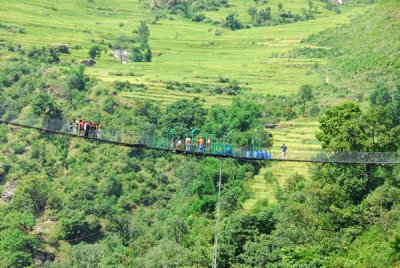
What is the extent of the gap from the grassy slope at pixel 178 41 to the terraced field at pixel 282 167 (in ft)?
41.8

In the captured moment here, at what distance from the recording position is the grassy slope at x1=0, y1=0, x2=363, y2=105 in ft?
266

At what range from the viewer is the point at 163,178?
66562 mm

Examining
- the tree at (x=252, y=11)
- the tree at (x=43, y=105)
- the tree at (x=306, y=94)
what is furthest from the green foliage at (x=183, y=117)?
the tree at (x=252, y=11)

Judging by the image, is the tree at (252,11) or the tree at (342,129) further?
the tree at (252,11)

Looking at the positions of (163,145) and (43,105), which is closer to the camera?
(163,145)

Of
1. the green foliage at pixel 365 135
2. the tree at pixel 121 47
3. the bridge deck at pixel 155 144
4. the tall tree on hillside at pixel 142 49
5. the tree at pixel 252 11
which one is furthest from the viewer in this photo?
the tree at pixel 252 11

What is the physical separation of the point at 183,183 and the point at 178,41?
36.1 m

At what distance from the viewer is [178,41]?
97312 mm

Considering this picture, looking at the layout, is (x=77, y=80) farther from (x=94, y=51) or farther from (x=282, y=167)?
(x=282, y=167)

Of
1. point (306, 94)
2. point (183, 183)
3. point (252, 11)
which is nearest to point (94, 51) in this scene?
point (306, 94)

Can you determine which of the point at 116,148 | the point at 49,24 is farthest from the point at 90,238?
the point at 49,24

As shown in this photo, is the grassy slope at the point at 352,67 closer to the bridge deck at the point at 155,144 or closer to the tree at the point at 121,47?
the bridge deck at the point at 155,144

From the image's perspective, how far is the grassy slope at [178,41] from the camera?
80938mm

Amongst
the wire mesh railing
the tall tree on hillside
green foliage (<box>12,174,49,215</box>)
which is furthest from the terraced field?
the tall tree on hillside
